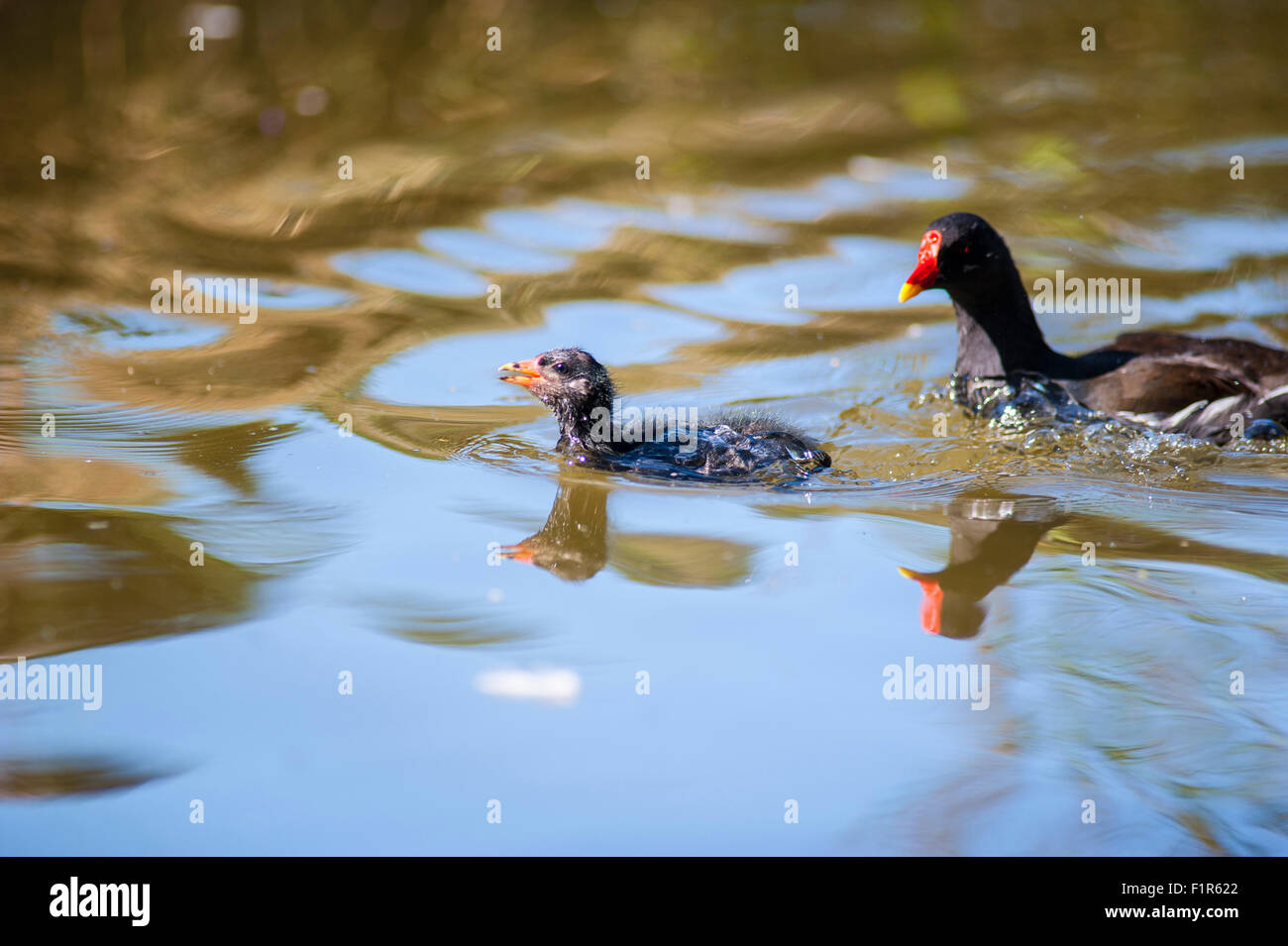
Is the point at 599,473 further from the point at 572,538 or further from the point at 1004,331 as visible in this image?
the point at 1004,331

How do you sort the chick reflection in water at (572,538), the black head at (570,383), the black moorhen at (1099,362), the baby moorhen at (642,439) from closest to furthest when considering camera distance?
the chick reflection in water at (572,538), the baby moorhen at (642,439), the black head at (570,383), the black moorhen at (1099,362)

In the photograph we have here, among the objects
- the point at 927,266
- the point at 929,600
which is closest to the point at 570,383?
the point at 929,600

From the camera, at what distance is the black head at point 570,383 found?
5.82 m

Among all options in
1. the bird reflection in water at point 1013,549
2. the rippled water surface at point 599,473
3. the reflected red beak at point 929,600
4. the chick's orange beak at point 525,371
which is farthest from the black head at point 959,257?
the reflected red beak at point 929,600

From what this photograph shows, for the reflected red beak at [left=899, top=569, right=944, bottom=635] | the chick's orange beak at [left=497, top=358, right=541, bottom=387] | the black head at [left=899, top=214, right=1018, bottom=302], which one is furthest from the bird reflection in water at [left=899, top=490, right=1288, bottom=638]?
the chick's orange beak at [left=497, top=358, right=541, bottom=387]

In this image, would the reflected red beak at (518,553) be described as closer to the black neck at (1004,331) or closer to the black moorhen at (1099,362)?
the black moorhen at (1099,362)

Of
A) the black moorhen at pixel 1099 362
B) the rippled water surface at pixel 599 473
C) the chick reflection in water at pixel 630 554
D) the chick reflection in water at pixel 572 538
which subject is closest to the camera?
the rippled water surface at pixel 599 473

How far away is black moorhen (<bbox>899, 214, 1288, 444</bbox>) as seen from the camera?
6.32 metres

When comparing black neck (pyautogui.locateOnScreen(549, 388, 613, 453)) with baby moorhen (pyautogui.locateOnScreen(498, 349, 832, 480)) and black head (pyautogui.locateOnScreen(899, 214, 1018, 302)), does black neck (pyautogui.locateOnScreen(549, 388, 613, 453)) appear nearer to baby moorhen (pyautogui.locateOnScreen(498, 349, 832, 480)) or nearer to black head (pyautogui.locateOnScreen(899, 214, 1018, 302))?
baby moorhen (pyautogui.locateOnScreen(498, 349, 832, 480))

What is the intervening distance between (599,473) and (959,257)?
2.37 m

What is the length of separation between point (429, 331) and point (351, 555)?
116 inches

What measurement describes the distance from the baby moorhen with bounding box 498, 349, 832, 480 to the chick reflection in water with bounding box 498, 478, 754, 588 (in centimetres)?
59
